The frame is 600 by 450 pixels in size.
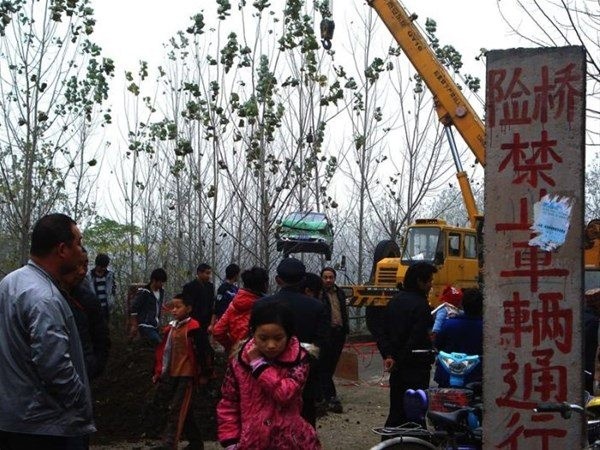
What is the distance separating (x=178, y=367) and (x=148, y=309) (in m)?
3.80

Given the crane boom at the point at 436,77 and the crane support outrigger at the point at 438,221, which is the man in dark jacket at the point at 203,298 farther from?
the crane boom at the point at 436,77

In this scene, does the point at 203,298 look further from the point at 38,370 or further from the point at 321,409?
the point at 38,370

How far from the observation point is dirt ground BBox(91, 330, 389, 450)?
9625 millimetres

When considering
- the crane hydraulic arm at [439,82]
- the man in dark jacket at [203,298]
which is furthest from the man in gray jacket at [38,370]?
the crane hydraulic arm at [439,82]

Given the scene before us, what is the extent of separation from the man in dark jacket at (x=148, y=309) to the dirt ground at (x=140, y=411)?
380 millimetres

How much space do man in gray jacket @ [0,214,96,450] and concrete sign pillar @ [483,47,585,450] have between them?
234 cm

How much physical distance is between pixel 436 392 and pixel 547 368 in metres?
1.23

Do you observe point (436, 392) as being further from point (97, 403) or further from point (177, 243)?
point (177, 243)

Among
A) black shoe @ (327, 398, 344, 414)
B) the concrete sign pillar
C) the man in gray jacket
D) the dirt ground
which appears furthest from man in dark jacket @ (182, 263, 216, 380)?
the man in gray jacket

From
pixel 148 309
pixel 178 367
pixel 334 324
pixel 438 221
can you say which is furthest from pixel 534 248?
pixel 438 221

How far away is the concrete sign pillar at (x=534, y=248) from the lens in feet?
17.0

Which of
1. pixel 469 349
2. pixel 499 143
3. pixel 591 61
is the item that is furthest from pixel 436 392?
pixel 591 61

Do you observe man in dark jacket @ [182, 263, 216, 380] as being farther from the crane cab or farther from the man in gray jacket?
the crane cab

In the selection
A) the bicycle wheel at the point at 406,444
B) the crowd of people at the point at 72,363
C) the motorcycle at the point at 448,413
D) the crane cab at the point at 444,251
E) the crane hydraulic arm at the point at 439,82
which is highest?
the crane hydraulic arm at the point at 439,82
